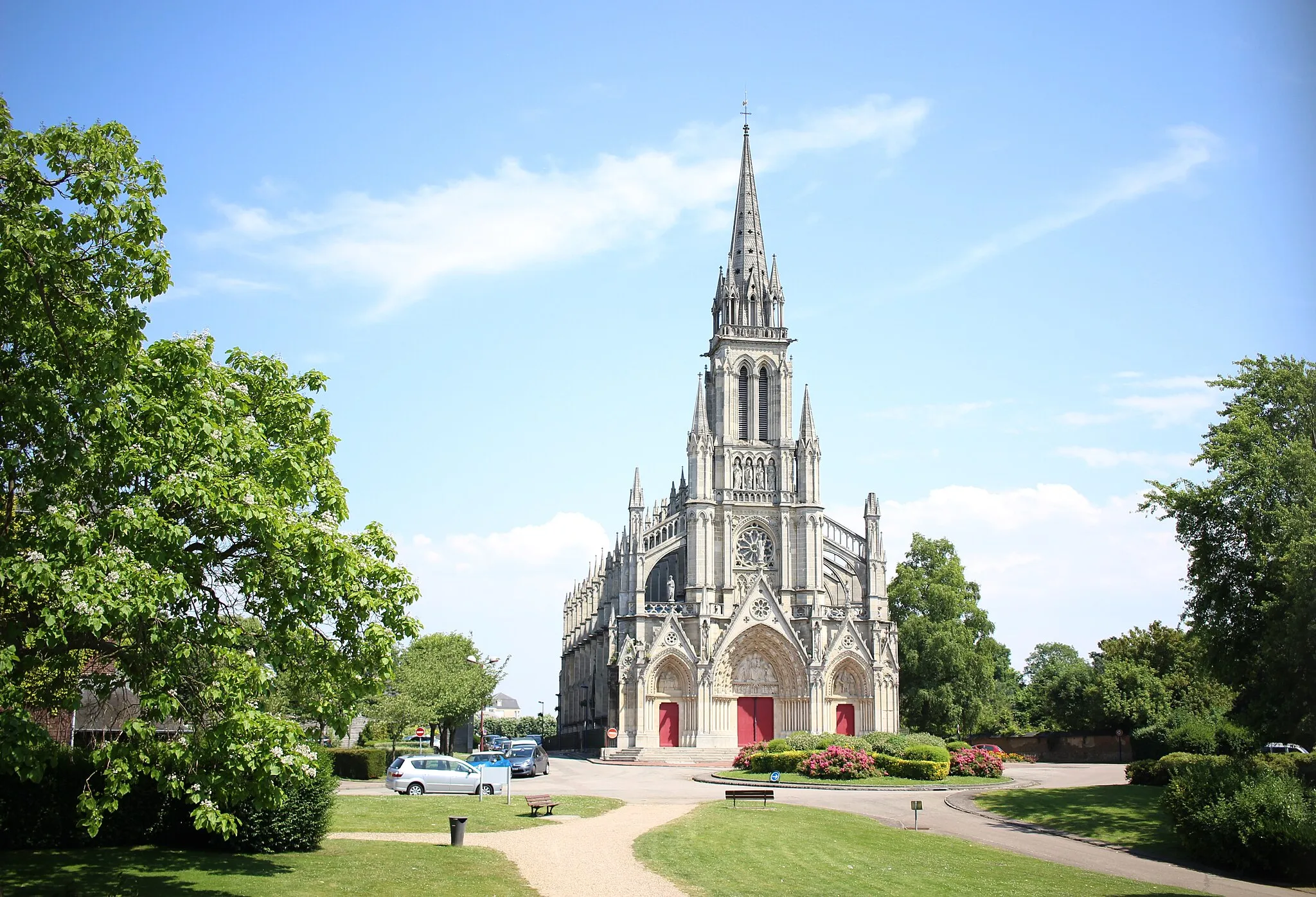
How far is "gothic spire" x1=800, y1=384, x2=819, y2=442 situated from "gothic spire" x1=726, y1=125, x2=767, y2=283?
383 inches

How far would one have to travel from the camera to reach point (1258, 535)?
29688mm

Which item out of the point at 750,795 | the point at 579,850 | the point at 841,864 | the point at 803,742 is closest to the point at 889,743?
the point at 803,742

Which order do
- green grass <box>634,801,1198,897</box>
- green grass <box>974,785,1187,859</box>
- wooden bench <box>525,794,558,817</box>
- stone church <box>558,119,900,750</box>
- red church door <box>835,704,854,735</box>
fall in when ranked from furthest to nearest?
1. red church door <box>835,704,854,735</box>
2. stone church <box>558,119,900,750</box>
3. wooden bench <box>525,794,558,817</box>
4. green grass <box>974,785,1187,859</box>
5. green grass <box>634,801,1198,897</box>

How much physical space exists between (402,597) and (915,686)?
5762 centimetres

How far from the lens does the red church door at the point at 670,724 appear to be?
62781 millimetres

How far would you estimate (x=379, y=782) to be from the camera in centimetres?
3884

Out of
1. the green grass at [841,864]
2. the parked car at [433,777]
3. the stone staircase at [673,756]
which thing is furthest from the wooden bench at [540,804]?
the stone staircase at [673,756]

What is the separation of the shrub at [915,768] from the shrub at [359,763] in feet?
63.1

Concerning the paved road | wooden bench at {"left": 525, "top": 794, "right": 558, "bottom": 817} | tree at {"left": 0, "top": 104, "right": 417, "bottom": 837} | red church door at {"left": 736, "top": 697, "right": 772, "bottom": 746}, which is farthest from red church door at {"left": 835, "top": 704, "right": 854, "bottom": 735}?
tree at {"left": 0, "top": 104, "right": 417, "bottom": 837}

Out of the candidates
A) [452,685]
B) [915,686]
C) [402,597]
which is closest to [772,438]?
[915,686]

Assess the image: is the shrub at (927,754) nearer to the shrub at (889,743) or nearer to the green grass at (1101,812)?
the shrub at (889,743)

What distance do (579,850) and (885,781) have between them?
Answer: 21.7 meters

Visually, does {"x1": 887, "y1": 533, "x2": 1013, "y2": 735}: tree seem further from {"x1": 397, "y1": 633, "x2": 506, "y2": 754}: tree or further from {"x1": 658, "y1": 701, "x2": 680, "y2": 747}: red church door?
{"x1": 397, "y1": 633, "x2": 506, "y2": 754}: tree

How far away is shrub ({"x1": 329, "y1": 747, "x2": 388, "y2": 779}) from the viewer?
40812 mm
